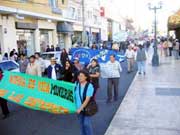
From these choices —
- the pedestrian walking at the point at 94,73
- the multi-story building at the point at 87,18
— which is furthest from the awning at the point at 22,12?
the pedestrian walking at the point at 94,73

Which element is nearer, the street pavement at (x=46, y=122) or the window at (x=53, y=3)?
the street pavement at (x=46, y=122)

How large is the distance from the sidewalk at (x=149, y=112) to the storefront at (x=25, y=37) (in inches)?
540

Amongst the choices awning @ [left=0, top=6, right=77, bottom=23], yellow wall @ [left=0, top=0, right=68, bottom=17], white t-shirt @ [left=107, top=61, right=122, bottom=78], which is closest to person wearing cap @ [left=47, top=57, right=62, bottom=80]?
white t-shirt @ [left=107, top=61, right=122, bottom=78]

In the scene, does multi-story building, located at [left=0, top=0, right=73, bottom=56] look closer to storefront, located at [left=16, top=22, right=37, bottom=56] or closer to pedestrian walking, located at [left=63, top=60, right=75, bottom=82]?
storefront, located at [left=16, top=22, right=37, bottom=56]

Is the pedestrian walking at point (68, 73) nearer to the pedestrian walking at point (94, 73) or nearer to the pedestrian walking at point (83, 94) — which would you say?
the pedestrian walking at point (94, 73)

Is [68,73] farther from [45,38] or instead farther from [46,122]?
[45,38]

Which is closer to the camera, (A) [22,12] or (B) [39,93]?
(B) [39,93]

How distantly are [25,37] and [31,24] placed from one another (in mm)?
1152

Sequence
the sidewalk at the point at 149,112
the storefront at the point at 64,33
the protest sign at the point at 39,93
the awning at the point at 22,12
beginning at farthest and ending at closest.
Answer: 1. the storefront at the point at 64,33
2. the awning at the point at 22,12
3. the sidewalk at the point at 149,112
4. the protest sign at the point at 39,93

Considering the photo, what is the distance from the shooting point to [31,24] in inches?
1079

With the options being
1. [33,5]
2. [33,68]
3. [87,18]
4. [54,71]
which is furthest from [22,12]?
[87,18]

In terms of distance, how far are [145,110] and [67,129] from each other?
2.64 m

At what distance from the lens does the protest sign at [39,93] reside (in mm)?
6927

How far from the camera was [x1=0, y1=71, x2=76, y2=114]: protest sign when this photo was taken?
22.7ft
